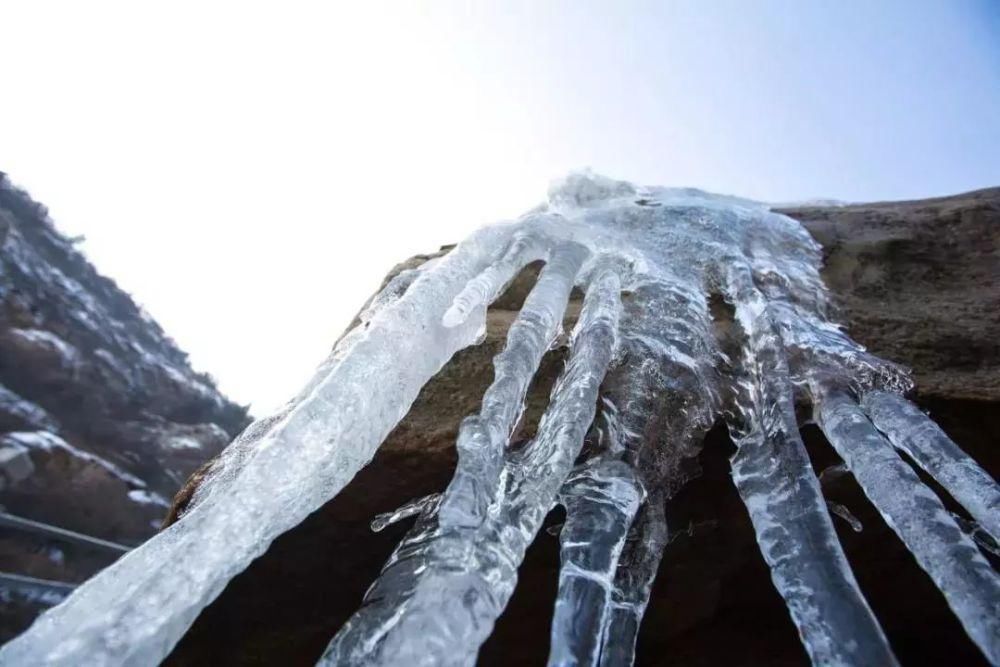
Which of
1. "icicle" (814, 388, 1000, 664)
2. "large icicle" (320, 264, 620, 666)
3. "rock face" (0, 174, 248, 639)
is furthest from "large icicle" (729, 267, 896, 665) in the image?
"rock face" (0, 174, 248, 639)

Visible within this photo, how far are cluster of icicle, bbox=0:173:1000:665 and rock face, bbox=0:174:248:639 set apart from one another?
6.62 m

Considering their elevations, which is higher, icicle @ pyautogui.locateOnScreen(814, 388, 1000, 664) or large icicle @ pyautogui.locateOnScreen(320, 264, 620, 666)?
icicle @ pyautogui.locateOnScreen(814, 388, 1000, 664)

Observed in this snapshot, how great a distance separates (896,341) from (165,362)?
14846 mm

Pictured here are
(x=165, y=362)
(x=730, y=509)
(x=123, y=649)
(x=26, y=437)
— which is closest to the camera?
(x=123, y=649)

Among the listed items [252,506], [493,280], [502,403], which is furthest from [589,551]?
[493,280]

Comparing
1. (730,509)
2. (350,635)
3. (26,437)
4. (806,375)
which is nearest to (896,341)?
(806,375)

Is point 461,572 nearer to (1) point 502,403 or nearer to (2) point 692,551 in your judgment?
(1) point 502,403

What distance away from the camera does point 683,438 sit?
1859mm

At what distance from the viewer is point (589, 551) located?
4.57 ft

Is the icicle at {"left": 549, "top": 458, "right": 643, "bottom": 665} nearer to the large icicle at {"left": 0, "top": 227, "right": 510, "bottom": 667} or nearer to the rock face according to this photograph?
the large icicle at {"left": 0, "top": 227, "right": 510, "bottom": 667}

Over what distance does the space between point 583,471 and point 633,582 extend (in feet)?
0.93

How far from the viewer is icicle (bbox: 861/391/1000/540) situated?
1.43 m

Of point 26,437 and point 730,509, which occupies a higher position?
point 26,437

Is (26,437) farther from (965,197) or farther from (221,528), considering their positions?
(965,197)
